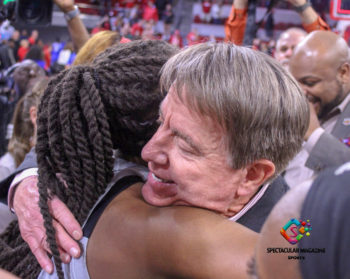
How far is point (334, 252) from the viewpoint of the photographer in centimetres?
33

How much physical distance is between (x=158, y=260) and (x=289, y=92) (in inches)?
18.1

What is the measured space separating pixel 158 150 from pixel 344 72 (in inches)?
65.1

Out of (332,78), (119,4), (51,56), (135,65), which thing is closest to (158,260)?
(135,65)

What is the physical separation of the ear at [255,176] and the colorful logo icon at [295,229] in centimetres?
48

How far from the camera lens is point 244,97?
803 millimetres

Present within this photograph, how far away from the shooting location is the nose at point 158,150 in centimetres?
89

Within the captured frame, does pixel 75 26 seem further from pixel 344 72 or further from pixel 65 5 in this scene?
pixel 344 72

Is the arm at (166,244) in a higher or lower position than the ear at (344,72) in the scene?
higher

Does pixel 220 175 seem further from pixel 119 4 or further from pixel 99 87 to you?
pixel 119 4

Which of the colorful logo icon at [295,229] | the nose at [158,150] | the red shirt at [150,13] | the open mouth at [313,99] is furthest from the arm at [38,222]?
the red shirt at [150,13]

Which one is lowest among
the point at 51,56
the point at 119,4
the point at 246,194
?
the point at 51,56

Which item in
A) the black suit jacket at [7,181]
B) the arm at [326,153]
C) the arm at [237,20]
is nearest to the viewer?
the black suit jacket at [7,181]

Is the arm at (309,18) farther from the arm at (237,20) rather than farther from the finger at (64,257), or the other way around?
the finger at (64,257)

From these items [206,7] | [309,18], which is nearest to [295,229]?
[309,18]
